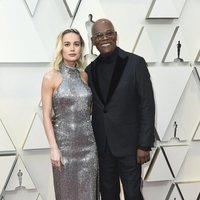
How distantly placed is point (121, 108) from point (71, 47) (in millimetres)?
384

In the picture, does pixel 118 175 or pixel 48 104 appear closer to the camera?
pixel 48 104

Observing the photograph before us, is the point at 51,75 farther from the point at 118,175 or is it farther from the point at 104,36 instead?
the point at 118,175

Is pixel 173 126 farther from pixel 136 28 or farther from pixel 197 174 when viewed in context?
pixel 136 28

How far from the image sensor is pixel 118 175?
1.95 metres

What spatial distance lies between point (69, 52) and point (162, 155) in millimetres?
1081

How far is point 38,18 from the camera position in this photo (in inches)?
86.6

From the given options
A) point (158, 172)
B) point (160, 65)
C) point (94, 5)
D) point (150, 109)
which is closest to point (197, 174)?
point (158, 172)

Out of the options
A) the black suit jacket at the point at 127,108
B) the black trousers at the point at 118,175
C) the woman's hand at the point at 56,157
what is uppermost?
the black suit jacket at the point at 127,108

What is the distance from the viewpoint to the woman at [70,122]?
5.76ft

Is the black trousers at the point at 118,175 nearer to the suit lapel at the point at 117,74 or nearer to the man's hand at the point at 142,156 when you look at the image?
the man's hand at the point at 142,156

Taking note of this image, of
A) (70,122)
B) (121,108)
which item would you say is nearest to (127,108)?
(121,108)

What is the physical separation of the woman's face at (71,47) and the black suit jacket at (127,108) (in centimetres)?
17

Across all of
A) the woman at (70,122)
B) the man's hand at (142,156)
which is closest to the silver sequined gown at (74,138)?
the woman at (70,122)

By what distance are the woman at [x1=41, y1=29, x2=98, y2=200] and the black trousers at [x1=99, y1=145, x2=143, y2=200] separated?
2.4 inches
